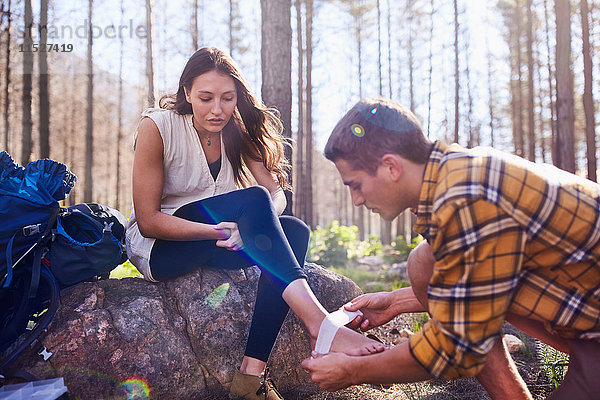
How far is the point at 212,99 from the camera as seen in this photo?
261 centimetres

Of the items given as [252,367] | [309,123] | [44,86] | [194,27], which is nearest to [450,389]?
[252,367]

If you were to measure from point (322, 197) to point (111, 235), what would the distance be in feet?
167

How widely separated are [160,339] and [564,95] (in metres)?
8.52

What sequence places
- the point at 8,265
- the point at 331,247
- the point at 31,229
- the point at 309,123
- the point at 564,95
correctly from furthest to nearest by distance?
1. the point at 309,123
2. the point at 331,247
3. the point at 564,95
4. the point at 31,229
5. the point at 8,265

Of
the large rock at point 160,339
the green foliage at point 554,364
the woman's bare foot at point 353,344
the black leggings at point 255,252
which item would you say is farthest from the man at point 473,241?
the large rock at point 160,339

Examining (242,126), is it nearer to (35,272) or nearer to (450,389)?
(35,272)

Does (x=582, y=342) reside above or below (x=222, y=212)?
below

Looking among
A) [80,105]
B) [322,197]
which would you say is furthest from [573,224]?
[322,197]

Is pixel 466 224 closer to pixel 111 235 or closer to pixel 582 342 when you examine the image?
pixel 582 342

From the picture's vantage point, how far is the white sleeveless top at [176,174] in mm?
2498


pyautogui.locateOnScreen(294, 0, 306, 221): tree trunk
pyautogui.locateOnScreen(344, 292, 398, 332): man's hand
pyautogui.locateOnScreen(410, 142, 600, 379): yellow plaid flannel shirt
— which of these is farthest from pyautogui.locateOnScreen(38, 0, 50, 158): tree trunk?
pyautogui.locateOnScreen(410, 142, 600, 379): yellow plaid flannel shirt

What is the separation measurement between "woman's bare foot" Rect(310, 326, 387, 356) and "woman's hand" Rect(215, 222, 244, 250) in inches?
30.9

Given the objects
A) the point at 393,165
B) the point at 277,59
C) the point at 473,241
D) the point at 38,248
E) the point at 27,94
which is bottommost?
the point at 38,248

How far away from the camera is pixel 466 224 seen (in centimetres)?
130
